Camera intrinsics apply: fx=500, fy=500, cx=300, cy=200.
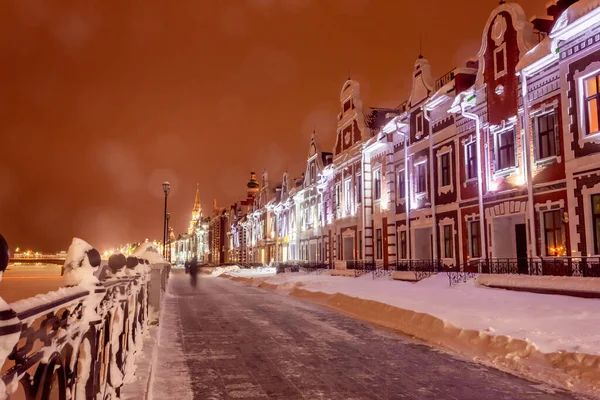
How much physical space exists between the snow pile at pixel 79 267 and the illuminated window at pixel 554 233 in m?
17.9

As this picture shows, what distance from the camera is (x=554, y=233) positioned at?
18.3 m

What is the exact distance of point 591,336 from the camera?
919 cm

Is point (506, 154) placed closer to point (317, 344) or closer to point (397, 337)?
point (397, 337)

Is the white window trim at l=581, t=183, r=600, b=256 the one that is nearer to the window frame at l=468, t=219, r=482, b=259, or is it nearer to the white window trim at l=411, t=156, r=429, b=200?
the window frame at l=468, t=219, r=482, b=259

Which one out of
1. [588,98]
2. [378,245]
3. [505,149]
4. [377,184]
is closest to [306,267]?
[378,245]

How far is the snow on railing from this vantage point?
1.89m

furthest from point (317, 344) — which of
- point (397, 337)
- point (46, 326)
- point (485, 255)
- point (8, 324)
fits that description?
point (485, 255)

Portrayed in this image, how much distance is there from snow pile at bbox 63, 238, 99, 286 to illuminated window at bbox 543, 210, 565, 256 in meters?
17.9

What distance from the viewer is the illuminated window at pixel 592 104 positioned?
637 inches

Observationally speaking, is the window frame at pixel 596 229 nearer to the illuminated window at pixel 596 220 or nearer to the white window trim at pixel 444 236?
the illuminated window at pixel 596 220

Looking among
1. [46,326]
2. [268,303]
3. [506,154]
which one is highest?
[506,154]

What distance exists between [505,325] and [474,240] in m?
13.1

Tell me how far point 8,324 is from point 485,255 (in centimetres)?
2238

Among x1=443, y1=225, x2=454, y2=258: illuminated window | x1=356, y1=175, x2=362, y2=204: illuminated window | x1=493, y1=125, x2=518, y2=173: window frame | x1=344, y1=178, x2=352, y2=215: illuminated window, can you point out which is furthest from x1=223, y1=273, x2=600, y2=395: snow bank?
x1=344, y1=178, x2=352, y2=215: illuminated window
